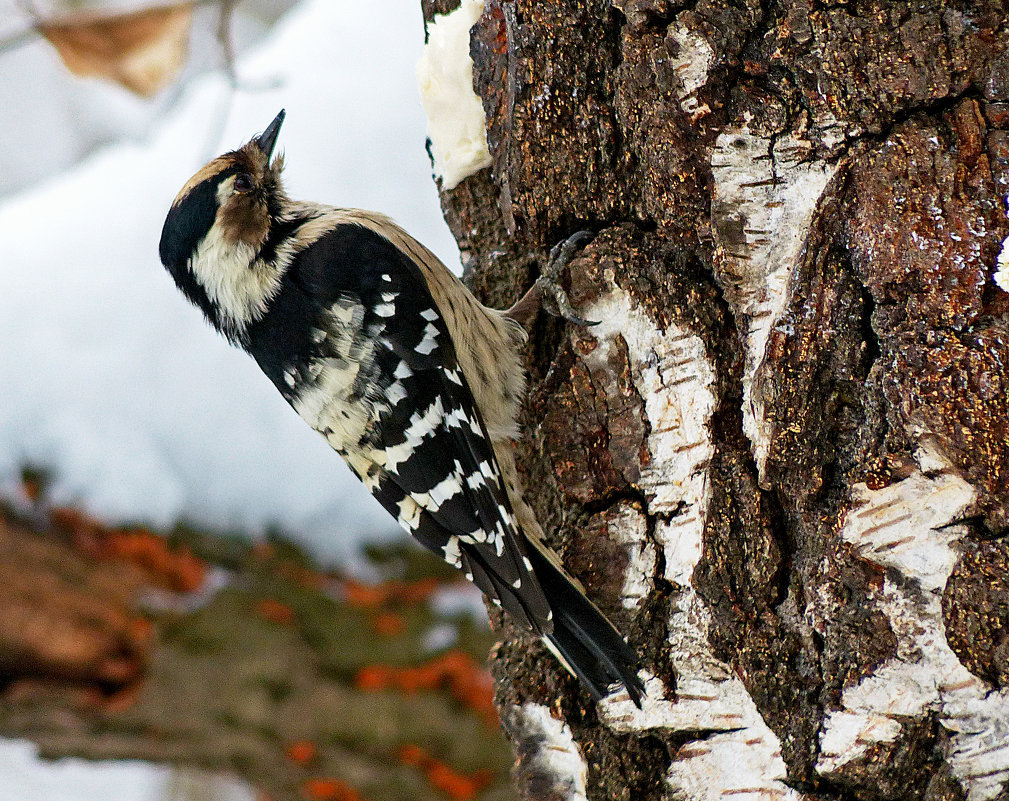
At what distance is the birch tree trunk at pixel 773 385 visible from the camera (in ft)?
3.33

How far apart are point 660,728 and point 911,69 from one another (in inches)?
36.2

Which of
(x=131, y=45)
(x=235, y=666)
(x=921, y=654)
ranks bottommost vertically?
(x=921, y=654)

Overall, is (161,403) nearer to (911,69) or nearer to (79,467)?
(79,467)

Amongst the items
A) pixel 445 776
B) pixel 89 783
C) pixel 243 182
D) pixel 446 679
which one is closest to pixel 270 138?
pixel 243 182

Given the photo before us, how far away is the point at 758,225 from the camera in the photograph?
1.17 m

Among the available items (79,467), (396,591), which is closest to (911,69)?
(396,591)

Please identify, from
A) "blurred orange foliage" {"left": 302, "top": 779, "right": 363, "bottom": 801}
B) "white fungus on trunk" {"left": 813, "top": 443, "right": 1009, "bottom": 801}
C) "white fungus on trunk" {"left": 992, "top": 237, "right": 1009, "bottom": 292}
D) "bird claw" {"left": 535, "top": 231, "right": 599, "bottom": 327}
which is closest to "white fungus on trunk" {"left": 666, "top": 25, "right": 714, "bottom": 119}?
"bird claw" {"left": 535, "top": 231, "right": 599, "bottom": 327}

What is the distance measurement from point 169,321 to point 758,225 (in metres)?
1.81

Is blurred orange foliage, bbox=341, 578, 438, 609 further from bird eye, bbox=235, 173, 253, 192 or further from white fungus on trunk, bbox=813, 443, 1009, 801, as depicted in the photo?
white fungus on trunk, bbox=813, 443, 1009, 801

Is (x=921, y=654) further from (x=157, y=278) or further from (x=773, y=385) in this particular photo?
(x=157, y=278)

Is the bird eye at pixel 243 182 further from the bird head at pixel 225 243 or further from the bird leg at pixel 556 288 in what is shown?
the bird leg at pixel 556 288

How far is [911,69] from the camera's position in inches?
40.4

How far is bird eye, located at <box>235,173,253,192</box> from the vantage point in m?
1.71

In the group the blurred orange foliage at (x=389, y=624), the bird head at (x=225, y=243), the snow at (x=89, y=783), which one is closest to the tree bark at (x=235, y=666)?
the blurred orange foliage at (x=389, y=624)
